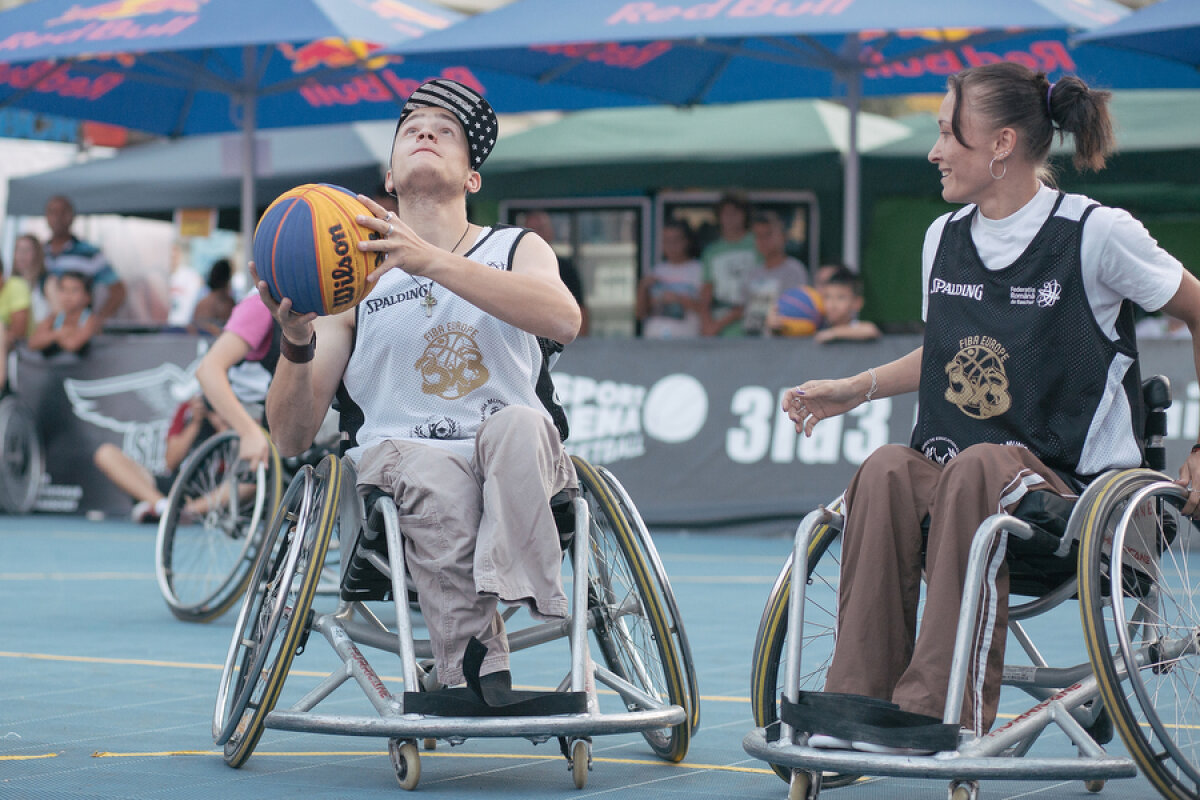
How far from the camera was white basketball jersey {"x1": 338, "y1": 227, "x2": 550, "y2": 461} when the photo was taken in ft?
12.6

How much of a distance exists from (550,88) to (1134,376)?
10106mm

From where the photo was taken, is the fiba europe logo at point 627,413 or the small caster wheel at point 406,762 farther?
the fiba europe logo at point 627,413

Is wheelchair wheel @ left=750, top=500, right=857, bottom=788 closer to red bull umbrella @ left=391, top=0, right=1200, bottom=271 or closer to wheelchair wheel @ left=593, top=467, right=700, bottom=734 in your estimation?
wheelchair wheel @ left=593, top=467, right=700, bottom=734

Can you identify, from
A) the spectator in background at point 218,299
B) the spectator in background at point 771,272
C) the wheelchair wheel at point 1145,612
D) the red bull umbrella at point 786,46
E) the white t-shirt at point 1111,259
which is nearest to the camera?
the wheelchair wheel at point 1145,612

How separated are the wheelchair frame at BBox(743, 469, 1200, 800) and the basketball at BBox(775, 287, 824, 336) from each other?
21.5ft

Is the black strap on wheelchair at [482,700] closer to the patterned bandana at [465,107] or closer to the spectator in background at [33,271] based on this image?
the patterned bandana at [465,107]

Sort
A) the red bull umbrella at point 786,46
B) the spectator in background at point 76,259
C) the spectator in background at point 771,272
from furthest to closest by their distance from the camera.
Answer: the spectator in background at point 76,259, the spectator in background at point 771,272, the red bull umbrella at point 786,46

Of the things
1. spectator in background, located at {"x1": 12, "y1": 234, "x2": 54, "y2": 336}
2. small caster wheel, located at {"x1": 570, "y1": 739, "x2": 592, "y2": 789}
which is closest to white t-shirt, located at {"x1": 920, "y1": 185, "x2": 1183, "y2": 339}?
small caster wheel, located at {"x1": 570, "y1": 739, "x2": 592, "y2": 789}

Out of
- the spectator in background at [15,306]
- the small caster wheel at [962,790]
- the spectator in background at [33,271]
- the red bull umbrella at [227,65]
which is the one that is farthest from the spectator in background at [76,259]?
the small caster wheel at [962,790]

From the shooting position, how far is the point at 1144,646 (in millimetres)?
3340

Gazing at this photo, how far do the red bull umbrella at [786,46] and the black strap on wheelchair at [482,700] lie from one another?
20.7ft

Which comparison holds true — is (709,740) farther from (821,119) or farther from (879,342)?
(821,119)

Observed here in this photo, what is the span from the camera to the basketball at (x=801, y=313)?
9.94 meters

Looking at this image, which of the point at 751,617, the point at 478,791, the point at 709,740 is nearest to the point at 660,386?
the point at 751,617
